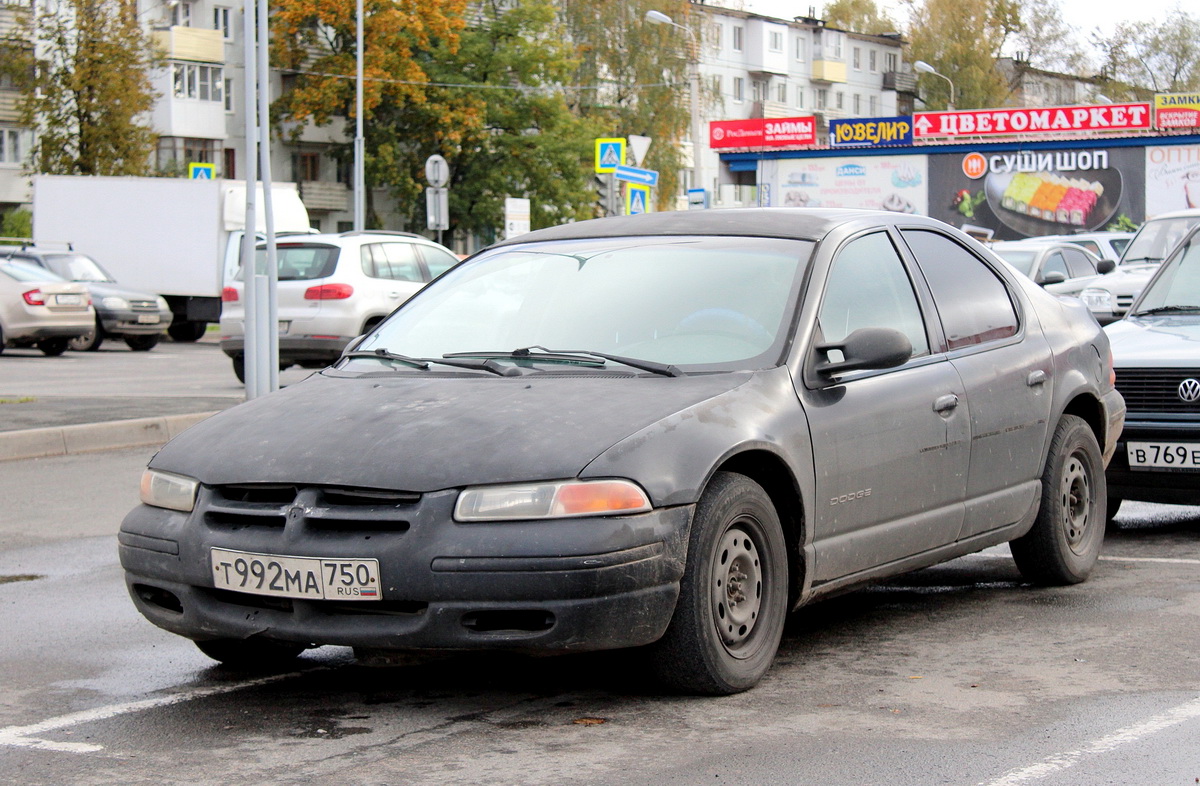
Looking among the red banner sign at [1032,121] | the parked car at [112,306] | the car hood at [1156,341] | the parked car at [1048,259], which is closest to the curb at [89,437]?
the car hood at [1156,341]

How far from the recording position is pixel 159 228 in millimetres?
32562

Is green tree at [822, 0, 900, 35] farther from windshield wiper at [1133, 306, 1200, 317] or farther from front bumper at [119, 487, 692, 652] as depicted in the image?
front bumper at [119, 487, 692, 652]

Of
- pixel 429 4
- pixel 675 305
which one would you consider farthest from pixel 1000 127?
pixel 675 305

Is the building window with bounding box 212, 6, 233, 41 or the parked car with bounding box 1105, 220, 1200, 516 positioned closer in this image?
the parked car with bounding box 1105, 220, 1200, 516

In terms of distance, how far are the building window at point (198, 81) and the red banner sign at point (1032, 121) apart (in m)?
30.6

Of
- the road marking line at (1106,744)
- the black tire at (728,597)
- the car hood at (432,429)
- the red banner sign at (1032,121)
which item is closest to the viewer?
the road marking line at (1106,744)

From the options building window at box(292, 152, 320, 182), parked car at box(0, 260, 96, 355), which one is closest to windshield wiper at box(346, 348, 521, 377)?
parked car at box(0, 260, 96, 355)

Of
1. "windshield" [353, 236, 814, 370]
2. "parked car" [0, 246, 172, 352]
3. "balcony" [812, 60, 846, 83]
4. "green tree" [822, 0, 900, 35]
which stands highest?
"green tree" [822, 0, 900, 35]

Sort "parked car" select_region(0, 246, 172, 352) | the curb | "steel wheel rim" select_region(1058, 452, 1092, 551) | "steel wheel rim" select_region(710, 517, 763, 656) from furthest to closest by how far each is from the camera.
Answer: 1. "parked car" select_region(0, 246, 172, 352)
2. the curb
3. "steel wheel rim" select_region(1058, 452, 1092, 551)
4. "steel wheel rim" select_region(710, 517, 763, 656)

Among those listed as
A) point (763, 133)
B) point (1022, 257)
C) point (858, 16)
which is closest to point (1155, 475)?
point (1022, 257)

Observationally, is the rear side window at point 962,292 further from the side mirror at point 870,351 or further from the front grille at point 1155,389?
the front grille at point 1155,389

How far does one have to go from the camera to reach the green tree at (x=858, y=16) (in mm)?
98500

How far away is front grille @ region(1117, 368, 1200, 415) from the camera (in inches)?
318

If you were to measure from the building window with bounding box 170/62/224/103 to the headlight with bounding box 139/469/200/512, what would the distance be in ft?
200
